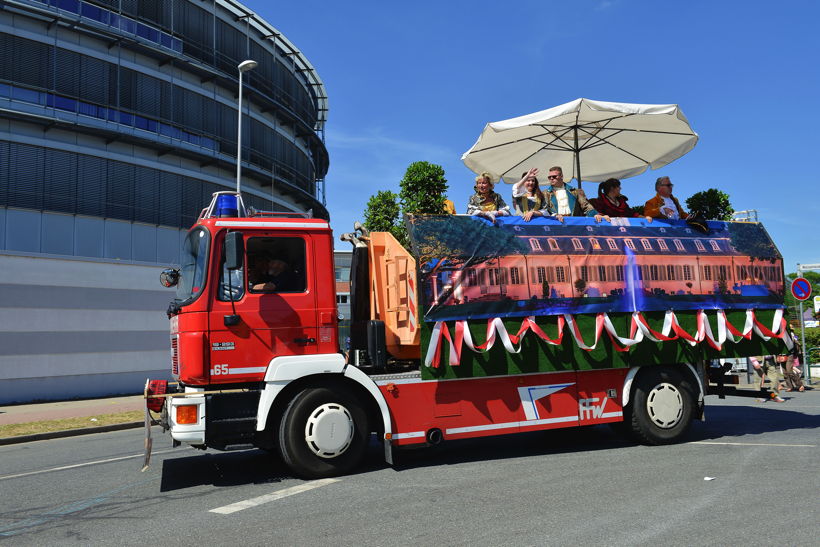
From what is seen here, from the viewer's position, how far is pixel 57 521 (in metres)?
5.27

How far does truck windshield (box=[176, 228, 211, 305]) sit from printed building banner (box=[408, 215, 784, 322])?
7.29ft

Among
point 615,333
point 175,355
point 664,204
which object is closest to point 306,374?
point 175,355

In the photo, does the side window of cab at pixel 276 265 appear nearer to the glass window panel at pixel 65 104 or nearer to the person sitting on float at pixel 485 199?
the person sitting on float at pixel 485 199

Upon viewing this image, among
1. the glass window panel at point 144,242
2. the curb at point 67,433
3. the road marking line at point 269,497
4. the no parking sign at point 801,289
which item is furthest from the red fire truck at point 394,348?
the glass window panel at point 144,242

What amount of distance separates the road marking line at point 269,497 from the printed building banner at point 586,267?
207 cm

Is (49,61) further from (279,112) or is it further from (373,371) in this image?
(373,371)

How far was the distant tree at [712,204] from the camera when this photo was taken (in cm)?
1850

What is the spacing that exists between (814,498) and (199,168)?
24207 mm

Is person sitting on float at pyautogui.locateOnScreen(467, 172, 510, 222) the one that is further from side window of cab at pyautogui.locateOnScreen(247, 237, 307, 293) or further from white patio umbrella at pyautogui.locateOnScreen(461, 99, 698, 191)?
side window of cab at pyautogui.locateOnScreen(247, 237, 307, 293)

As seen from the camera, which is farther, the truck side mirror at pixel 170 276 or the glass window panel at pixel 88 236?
the glass window panel at pixel 88 236

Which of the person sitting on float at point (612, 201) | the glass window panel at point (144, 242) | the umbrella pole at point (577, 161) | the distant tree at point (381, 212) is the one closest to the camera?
the person sitting on float at point (612, 201)

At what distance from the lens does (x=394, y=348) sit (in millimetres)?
7195

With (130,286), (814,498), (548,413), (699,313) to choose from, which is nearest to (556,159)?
(699,313)

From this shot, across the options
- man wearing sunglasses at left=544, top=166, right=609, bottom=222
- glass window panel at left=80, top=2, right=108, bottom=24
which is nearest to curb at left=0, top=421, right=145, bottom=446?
man wearing sunglasses at left=544, top=166, right=609, bottom=222
